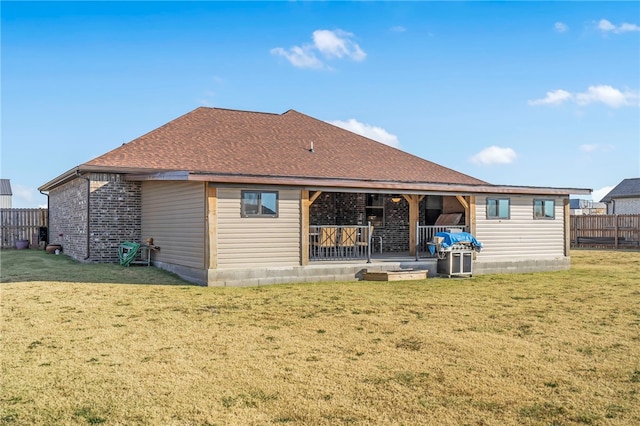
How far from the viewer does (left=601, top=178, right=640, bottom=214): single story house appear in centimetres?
3759

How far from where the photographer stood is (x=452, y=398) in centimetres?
489

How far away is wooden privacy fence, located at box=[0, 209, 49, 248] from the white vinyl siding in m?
18.4

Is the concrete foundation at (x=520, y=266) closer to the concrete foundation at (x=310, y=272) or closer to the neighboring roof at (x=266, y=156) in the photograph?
the concrete foundation at (x=310, y=272)

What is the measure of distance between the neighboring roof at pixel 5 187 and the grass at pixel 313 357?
Result: 124 feet

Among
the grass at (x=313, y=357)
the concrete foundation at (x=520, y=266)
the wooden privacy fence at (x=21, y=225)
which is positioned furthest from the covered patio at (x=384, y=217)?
the wooden privacy fence at (x=21, y=225)

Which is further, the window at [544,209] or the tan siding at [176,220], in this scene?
the window at [544,209]

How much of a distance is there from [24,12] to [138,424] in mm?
12917

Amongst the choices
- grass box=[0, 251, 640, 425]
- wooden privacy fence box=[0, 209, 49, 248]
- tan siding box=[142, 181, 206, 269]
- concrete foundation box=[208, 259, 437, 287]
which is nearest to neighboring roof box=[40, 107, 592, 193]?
tan siding box=[142, 181, 206, 269]

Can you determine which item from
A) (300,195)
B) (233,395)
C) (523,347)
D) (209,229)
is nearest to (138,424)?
(233,395)

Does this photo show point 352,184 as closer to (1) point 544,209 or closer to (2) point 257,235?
(2) point 257,235

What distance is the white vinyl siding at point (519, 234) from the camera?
52.1 feet

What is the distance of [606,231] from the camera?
2978 cm

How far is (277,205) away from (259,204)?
46 cm

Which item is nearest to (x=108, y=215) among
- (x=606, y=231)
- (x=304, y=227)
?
(x=304, y=227)
